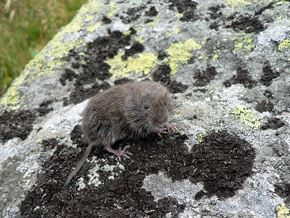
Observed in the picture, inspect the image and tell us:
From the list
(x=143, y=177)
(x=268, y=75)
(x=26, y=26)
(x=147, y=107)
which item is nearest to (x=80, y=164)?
(x=143, y=177)

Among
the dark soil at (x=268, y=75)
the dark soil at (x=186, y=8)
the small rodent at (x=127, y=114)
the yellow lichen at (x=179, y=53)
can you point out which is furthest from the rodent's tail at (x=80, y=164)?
the dark soil at (x=186, y=8)

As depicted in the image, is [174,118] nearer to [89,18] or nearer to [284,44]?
[284,44]

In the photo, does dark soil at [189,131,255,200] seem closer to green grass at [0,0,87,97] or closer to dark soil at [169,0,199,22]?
dark soil at [169,0,199,22]

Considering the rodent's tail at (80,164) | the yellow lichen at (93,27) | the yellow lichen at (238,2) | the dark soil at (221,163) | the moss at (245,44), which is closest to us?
the dark soil at (221,163)

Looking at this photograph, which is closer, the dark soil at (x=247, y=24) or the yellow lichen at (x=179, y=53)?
the dark soil at (x=247, y=24)

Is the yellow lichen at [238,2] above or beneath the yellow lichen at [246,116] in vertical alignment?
above

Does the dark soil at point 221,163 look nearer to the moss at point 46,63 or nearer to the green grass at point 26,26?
the moss at point 46,63
